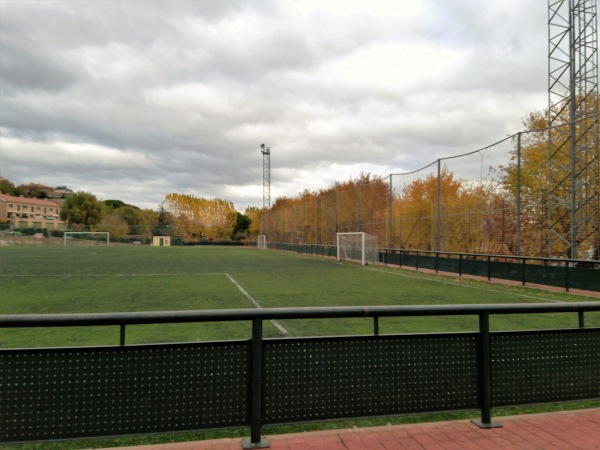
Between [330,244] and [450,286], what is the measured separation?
2386cm

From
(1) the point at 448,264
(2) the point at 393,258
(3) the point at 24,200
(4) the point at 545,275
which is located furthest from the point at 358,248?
(3) the point at 24,200

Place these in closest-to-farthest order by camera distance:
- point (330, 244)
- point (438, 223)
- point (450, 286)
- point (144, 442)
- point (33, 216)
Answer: point (144, 442) → point (450, 286) → point (438, 223) → point (330, 244) → point (33, 216)

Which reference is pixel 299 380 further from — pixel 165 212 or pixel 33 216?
pixel 33 216

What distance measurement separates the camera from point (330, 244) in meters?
40.1

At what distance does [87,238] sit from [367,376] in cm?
8753

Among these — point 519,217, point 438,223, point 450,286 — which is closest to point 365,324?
point 450,286

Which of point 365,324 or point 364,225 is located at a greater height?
point 364,225

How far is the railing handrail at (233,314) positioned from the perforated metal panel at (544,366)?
247 mm

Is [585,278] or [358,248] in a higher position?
[358,248]

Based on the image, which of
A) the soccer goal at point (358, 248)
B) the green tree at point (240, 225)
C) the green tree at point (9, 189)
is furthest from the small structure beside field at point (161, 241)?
the green tree at point (9, 189)

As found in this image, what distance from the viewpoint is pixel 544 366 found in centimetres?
375

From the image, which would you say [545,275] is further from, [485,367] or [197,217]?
[197,217]

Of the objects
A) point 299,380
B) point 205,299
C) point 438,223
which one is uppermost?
point 438,223

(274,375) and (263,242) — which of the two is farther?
(263,242)
